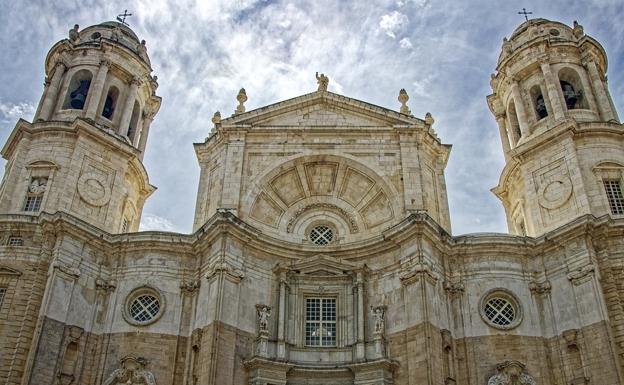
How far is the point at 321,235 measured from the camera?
28891 mm

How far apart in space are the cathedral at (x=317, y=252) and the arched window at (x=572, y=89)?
0.33ft

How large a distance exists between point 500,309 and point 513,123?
1227cm

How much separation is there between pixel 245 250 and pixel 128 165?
8.64 m

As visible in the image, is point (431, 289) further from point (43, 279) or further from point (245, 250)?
point (43, 279)

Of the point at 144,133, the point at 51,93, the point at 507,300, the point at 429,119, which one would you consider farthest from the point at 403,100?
the point at 51,93

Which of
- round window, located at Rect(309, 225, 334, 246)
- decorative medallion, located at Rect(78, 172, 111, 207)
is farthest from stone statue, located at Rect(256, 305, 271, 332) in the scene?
decorative medallion, located at Rect(78, 172, 111, 207)

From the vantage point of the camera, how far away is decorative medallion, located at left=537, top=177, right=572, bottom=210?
27.3m

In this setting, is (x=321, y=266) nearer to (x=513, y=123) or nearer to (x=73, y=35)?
(x=513, y=123)

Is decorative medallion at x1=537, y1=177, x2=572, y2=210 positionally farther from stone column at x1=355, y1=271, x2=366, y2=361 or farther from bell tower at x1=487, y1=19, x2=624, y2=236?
stone column at x1=355, y1=271, x2=366, y2=361

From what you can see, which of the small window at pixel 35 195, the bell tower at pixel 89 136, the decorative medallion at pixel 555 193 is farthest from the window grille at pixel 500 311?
the small window at pixel 35 195

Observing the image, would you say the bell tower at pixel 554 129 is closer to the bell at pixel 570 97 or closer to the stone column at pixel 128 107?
the bell at pixel 570 97

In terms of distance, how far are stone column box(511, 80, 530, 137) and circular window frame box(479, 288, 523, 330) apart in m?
9.53

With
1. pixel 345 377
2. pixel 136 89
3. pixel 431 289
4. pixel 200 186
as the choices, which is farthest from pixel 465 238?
pixel 136 89

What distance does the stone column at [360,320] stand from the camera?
23.9 meters
